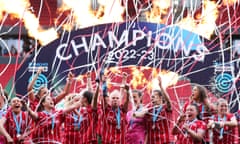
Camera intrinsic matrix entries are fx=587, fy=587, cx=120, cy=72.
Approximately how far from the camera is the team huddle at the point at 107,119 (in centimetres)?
669

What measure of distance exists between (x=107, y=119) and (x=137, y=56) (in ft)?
4.22

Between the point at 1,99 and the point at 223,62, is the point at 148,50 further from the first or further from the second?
the point at 1,99

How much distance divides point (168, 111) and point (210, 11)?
243 centimetres

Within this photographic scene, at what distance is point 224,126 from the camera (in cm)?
673

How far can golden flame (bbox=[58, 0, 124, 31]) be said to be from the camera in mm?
8836

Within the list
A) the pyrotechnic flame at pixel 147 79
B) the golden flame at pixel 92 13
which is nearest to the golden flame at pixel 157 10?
the golden flame at pixel 92 13

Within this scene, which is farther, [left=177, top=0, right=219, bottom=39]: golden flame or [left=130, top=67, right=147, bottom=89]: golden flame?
[left=130, top=67, right=147, bottom=89]: golden flame

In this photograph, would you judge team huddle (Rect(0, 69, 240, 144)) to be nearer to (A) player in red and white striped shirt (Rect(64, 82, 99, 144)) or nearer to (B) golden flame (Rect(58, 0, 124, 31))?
(A) player in red and white striped shirt (Rect(64, 82, 99, 144))

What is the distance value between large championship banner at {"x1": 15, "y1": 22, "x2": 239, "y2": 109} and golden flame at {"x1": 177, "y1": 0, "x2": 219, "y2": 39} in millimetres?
211

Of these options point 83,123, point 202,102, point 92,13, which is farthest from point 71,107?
point 92,13

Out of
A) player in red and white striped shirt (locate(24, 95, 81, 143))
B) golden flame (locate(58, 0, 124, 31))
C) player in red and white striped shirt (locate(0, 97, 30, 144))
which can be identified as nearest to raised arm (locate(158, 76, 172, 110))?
player in red and white striped shirt (locate(24, 95, 81, 143))

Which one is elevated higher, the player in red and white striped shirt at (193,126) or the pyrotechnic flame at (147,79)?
the pyrotechnic flame at (147,79)

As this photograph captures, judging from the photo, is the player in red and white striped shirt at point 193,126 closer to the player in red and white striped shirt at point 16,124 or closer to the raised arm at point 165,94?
the raised arm at point 165,94

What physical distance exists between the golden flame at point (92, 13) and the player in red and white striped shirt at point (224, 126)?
8.38 ft
